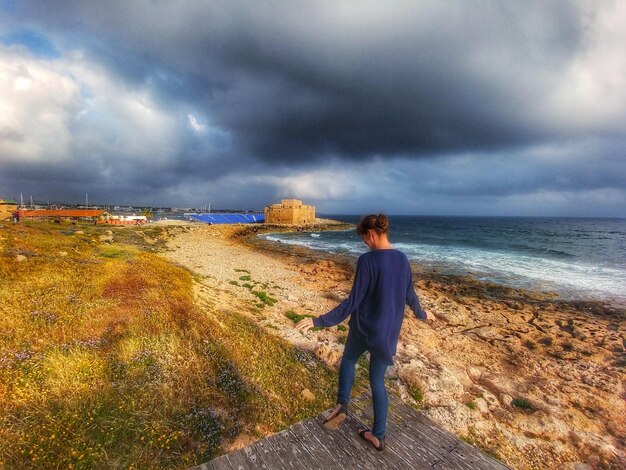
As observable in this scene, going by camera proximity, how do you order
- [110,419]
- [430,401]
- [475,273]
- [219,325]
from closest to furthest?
[110,419], [430,401], [219,325], [475,273]

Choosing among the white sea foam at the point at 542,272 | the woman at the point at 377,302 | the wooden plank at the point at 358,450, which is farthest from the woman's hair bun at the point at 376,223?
the white sea foam at the point at 542,272

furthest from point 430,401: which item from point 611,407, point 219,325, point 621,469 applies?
Result: point 219,325

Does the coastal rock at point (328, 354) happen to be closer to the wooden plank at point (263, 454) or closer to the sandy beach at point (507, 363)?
the sandy beach at point (507, 363)

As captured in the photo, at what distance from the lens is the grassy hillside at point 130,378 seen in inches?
145

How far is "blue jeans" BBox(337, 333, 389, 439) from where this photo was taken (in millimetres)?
3447

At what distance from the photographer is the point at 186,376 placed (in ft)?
17.2

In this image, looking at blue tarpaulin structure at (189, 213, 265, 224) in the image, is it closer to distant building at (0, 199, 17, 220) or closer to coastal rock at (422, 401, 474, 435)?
distant building at (0, 199, 17, 220)

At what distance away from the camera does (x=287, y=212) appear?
81.1 meters

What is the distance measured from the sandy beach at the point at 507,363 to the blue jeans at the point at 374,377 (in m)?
2.33

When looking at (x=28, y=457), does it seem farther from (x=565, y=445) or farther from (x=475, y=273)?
(x=475, y=273)

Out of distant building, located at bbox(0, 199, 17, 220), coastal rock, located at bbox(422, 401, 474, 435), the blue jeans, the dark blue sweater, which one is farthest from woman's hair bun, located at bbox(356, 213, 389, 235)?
distant building, located at bbox(0, 199, 17, 220)

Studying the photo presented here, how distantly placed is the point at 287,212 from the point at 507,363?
7419 centimetres

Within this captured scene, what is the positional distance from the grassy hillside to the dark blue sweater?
2477mm

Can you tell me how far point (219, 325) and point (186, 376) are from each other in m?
2.57
